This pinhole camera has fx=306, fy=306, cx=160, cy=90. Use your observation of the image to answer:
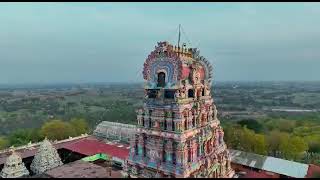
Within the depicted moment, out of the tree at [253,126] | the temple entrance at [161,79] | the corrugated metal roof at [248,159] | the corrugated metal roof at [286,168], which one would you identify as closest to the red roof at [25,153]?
the temple entrance at [161,79]

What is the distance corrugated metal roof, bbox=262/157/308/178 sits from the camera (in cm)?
2599

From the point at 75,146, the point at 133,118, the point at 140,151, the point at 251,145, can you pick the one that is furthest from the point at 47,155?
the point at 133,118

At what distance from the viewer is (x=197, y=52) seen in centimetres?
2259

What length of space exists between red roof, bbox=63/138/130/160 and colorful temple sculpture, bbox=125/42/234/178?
11.3m

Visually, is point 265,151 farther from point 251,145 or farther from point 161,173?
point 161,173

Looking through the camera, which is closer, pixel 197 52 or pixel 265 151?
pixel 197 52

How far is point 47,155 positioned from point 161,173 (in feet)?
43.7

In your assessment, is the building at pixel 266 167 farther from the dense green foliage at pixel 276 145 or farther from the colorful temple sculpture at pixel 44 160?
the colorful temple sculpture at pixel 44 160

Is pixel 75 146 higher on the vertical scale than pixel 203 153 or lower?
lower

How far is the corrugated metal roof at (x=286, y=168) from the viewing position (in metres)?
26.0

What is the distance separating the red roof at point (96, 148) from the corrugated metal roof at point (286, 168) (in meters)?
13.9

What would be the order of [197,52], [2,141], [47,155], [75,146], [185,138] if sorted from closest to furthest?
[185,138] → [197,52] → [47,155] → [75,146] → [2,141]

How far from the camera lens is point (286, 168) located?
27.0m

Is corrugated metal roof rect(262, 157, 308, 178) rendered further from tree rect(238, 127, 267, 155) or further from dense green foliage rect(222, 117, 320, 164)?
dense green foliage rect(222, 117, 320, 164)
